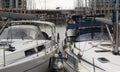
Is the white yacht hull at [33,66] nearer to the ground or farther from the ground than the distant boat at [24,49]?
nearer to the ground

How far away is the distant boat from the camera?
10641 millimetres

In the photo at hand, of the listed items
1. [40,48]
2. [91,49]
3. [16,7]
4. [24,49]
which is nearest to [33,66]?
[24,49]

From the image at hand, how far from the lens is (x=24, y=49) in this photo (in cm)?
1183

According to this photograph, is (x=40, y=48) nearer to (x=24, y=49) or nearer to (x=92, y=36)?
(x=24, y=49)

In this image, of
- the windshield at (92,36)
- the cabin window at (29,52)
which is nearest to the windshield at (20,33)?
the cabin window at (29,52)

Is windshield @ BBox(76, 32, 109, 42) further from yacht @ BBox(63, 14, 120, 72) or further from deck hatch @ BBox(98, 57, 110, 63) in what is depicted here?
deck hatch @ BBox(98, 57, 110, 63)

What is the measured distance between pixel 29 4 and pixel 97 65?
18.8 metres

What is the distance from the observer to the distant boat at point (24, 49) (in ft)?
34.9

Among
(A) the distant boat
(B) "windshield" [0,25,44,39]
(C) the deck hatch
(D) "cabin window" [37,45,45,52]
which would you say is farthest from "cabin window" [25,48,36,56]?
(C) the deck hatch

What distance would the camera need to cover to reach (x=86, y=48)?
11891 mm

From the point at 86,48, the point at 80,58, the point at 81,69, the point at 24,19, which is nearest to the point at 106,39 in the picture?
the point at 86,48

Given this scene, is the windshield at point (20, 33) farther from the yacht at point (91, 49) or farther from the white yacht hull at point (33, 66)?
the yacht at point (91, 49)

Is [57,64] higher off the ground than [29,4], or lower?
lower

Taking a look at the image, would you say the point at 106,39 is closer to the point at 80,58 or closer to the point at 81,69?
the point at 80,58
